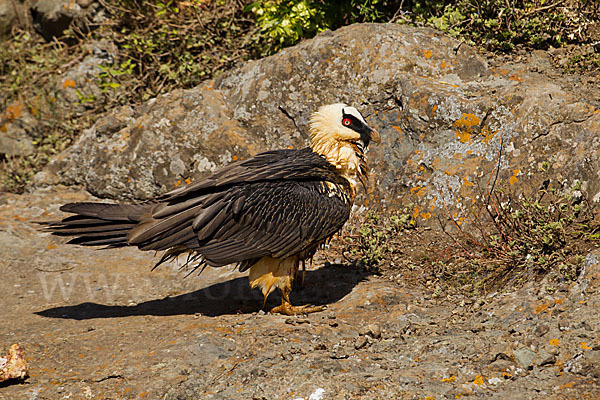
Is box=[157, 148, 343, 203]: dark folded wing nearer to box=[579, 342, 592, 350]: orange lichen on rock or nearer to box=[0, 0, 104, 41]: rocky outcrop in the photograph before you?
box=[579, 342, 592, 350]: orange lichen on rock

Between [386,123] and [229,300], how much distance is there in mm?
2695

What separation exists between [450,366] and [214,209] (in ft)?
7.33

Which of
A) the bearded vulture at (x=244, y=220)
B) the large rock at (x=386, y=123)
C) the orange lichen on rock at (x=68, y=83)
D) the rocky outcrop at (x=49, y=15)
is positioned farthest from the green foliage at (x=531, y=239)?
the rocky outcrop at (x=49, y=15)

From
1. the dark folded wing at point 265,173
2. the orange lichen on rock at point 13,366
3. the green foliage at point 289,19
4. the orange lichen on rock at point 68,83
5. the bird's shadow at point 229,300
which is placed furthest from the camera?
the orange lichen on rock at point 68,83

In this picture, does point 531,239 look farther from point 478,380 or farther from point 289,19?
point 289,19

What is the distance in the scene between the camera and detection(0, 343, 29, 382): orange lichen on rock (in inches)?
159

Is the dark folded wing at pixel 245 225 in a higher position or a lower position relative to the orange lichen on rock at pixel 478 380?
higher

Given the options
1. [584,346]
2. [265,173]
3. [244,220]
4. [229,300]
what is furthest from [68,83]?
[584,346]

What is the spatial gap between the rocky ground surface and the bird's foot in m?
0.11

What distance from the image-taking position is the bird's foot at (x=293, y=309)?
512cm

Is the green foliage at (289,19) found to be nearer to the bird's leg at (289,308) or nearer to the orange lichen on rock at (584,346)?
the bird's leg at (289,308)

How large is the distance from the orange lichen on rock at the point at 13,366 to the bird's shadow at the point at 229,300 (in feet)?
3.57

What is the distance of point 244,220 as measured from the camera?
500 cm

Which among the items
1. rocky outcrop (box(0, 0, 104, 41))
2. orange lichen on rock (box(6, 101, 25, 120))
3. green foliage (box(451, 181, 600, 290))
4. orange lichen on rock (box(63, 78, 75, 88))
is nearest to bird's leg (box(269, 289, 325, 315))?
green foliage (box(451, 181, 600, 290))
